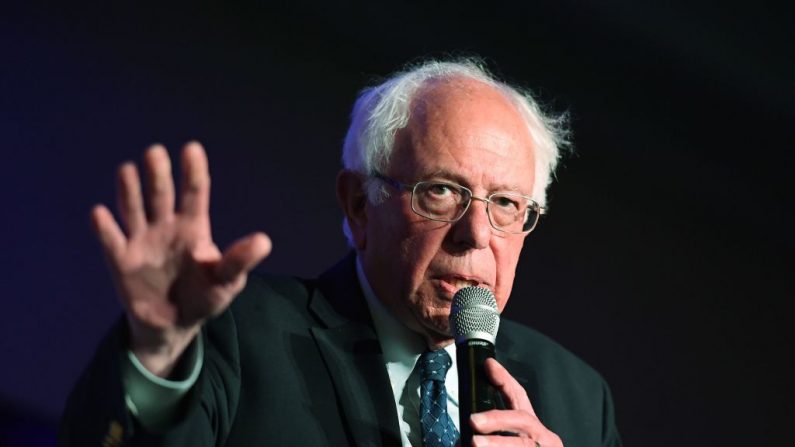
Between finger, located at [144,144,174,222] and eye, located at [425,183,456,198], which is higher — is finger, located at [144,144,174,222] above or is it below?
below

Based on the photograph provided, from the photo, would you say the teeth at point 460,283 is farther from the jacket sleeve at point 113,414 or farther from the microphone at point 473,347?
the jacket sleeve at point 113,414

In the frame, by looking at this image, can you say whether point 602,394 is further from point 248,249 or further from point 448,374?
point 248,249

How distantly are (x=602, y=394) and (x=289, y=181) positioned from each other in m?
1.29

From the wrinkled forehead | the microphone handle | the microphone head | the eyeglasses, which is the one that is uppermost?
the wrinkled forehead

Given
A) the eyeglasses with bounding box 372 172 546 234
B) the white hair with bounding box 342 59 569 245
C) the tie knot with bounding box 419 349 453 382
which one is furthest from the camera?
the white hair with bounding box 342 59 569 245

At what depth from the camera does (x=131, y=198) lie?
1556 millimetres

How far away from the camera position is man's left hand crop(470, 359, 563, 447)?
178cm

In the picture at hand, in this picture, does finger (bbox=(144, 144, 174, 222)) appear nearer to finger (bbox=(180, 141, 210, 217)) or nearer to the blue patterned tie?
finger (bbox=(180, 141, 210, 217))

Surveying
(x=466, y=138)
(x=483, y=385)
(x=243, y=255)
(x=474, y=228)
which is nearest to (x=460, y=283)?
(x=474, y=228)

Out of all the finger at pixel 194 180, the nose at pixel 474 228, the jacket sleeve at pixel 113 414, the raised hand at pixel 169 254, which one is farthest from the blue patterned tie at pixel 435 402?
the finger at pixel 194 180

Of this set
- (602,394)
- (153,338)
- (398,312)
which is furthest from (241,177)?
(153,338)

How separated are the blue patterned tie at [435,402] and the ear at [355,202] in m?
0.40

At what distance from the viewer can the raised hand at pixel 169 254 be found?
156 centimetres

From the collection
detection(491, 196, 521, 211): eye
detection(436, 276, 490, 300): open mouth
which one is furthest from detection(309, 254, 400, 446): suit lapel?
detection(491, 196, 521, 211): eye
